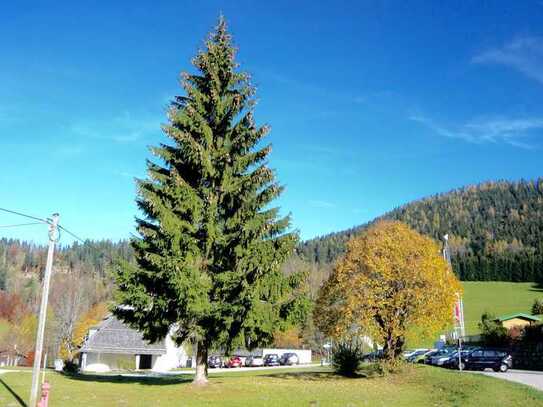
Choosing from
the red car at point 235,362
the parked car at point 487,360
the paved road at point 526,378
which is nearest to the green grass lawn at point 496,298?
the red car at point 235,362

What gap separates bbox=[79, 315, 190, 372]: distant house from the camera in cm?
5188

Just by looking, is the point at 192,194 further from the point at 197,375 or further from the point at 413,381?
the point at 413,381

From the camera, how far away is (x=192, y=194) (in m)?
21.3

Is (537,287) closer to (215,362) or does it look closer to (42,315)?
(215,362)

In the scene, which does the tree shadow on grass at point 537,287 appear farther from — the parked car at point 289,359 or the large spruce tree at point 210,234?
the large spruce tree at point 210,234

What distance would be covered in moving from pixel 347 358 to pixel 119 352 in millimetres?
31298

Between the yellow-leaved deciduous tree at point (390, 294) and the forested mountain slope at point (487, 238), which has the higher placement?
the forested mountain slope at point (487, 238)

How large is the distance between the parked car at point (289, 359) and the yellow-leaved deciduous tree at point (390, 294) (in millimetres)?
35329

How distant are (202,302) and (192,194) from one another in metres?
4.68

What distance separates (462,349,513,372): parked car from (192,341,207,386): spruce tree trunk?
23.7 meters

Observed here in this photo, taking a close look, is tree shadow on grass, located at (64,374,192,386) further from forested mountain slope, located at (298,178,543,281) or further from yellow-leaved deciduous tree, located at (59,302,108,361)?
forested mountain slope, located at (298,178,543,281)

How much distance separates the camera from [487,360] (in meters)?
36.4

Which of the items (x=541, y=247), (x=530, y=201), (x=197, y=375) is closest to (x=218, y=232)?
(x=197, y=375)

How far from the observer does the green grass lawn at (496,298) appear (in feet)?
291
